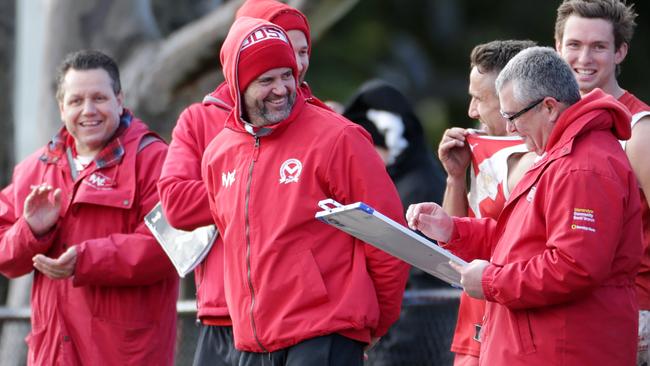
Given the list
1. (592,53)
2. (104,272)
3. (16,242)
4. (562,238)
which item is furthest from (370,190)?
(16,242)

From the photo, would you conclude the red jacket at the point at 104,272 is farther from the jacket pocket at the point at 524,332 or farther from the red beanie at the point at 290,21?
the jacket pocket at the point at 524,332

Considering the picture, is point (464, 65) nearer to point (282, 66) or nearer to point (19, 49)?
point (19, 49)

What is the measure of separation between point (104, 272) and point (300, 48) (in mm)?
1412

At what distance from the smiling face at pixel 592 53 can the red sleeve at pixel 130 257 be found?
2.13 metres

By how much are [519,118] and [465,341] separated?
117 cm

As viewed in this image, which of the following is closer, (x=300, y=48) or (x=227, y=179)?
(x=227, y=179)

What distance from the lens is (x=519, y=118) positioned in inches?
191

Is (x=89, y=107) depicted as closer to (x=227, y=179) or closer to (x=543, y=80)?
(x=227, y=179)

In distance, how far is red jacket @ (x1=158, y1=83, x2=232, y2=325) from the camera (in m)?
5.70

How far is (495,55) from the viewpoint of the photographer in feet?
18.4

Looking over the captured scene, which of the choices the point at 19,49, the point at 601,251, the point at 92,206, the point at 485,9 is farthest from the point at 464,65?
the point at 601,251

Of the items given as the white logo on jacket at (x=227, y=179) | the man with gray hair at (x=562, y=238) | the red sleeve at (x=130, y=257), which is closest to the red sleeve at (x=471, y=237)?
the man with gray hair at (x=562, y=238)

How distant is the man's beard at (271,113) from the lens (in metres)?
5.32

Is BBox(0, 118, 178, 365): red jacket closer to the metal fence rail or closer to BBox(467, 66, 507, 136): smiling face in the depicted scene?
the metal fence rail
